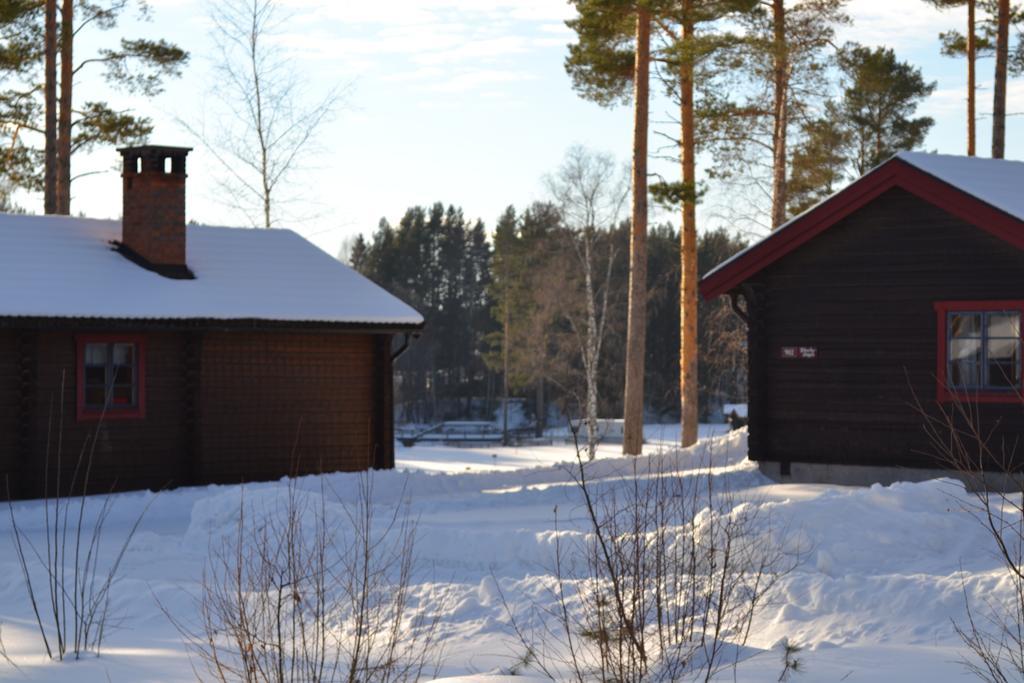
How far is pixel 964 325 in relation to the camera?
736 inches

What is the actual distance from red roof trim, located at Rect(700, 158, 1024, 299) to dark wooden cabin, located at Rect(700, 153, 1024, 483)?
0.02 metres

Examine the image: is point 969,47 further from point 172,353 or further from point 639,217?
point 172,353

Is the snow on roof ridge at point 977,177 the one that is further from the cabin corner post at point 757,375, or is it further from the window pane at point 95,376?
the window pane at point 95,376

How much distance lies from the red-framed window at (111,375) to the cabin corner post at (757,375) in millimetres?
9041

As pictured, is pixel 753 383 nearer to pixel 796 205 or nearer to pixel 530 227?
pixel 796 205

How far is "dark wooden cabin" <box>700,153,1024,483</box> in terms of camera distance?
18344 mm

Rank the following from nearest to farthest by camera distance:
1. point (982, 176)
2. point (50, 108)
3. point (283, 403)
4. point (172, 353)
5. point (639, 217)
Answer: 1. point (982, 176)
2. point (172, 353)
3. point (283, 403)
4. point (639, 217)
5. point (50, 108)

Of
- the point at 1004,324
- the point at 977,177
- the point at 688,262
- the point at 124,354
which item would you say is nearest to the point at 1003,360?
the point at 1004,324

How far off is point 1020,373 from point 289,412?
1082cm

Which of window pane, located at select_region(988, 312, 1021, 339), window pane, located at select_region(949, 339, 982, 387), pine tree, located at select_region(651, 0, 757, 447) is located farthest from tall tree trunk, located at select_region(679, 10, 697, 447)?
window pane, located at select_region(988, 312, 1021, 339)

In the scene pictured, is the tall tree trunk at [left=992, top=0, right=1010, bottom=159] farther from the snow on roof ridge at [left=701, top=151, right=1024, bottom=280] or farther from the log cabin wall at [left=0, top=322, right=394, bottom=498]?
the log cabin wall at [left=0, top=322, right=394, bottom=498]

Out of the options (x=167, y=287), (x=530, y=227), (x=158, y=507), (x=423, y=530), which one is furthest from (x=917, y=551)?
(x=530, y=227)

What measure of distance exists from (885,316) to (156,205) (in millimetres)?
11198

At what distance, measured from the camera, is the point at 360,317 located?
21.9m
